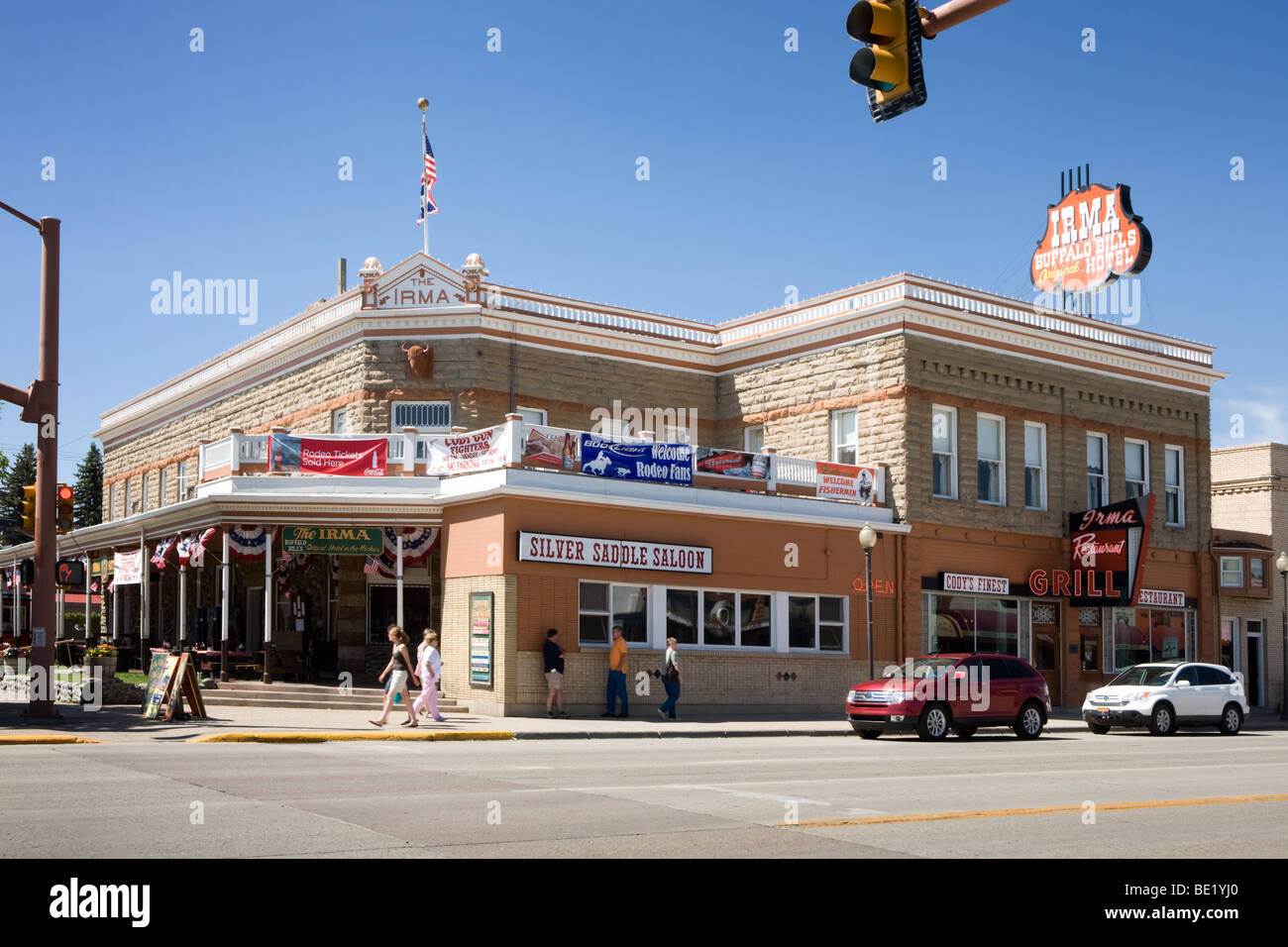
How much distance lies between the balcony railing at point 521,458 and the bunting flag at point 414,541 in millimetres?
1273

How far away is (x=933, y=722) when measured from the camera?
2470 cm

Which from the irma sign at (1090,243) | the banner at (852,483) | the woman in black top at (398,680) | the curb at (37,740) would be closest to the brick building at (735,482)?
the banner at (852,483)

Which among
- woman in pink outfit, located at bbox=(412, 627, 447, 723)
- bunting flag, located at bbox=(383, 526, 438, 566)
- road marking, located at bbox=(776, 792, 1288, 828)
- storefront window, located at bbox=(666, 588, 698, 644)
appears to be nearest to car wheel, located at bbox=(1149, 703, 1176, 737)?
storefront window, located at bbox=(666, 588, 698, 644)

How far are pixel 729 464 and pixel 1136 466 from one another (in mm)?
14639

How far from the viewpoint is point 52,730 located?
20.7 m

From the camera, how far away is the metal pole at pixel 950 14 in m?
8.92

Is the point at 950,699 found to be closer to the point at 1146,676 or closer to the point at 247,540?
the point at 1146,676

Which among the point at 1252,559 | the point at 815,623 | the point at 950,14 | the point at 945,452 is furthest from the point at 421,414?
the point at 1252,559

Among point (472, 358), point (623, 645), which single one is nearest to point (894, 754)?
point (623, 645)

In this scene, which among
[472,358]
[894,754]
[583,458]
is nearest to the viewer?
[894,754]

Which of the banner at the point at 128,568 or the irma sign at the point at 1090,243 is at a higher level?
the irma sign at the point at 1090,243

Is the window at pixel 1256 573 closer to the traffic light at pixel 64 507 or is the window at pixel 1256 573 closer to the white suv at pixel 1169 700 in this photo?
the white suv at pixel 1169 700
